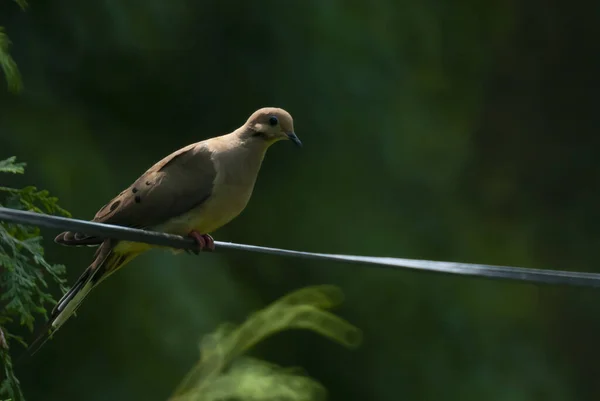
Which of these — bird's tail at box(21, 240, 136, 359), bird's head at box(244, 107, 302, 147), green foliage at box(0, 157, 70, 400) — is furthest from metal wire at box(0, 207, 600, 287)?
bird's head at box(244, 107, 302, 147)

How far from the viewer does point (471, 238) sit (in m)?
4.25

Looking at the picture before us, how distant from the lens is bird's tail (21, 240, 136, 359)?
6.52 feet

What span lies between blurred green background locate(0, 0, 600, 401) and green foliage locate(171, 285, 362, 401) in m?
0.42

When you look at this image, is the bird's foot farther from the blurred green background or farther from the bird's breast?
the blurred green background

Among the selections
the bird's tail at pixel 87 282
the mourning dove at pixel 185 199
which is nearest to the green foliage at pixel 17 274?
the bird's tail at pixel 87 282

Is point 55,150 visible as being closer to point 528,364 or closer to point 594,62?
point 528,364

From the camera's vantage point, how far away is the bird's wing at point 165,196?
2111 millimetres

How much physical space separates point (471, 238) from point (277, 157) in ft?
3.45

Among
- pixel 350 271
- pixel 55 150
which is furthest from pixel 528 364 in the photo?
pixel 55 150

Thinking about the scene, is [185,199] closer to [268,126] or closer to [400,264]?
[268,126]

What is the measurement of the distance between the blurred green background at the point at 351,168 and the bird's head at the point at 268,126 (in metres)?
0.76

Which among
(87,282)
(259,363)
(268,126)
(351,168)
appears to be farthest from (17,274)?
(351,168)

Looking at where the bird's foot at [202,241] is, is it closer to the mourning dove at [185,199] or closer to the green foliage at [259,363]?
the mourning dove at [185,199]

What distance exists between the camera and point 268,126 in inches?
87.1
